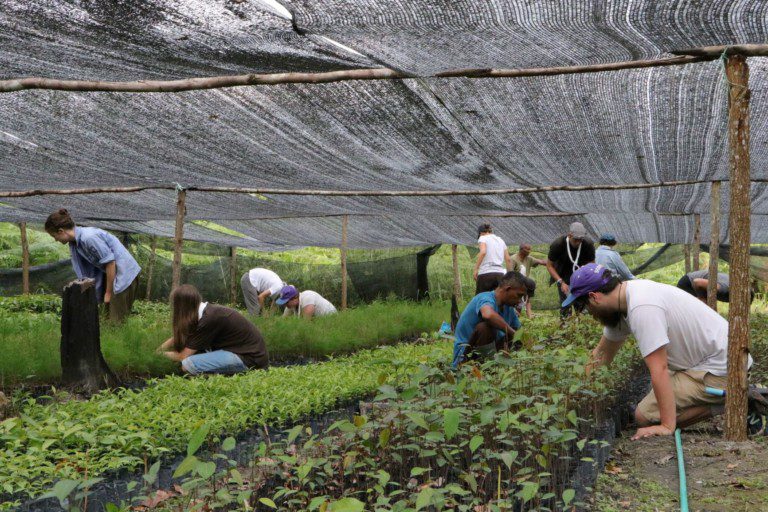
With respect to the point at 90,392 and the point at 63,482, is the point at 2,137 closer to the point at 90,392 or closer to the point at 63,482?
the point at 90,392

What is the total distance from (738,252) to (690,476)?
3.89ft

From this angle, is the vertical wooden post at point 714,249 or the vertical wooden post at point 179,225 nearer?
the vertical wooden post at point 714,249

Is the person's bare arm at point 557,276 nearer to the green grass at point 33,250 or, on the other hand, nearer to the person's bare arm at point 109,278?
the person's bare arm at point 109,278

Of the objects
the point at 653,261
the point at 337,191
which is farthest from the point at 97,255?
the point at 653,261

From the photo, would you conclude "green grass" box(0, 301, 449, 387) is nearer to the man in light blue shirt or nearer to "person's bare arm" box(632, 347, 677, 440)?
the man in light blue shirt

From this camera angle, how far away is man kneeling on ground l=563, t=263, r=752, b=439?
376cm

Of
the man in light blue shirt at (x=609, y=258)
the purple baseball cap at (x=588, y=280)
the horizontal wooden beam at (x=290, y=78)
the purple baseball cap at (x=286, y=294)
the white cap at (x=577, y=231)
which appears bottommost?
the purple baseball cap at (x=286, y=294)

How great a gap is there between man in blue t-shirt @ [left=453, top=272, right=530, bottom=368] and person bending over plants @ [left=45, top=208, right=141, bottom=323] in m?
2.70

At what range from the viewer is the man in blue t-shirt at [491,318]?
5.18m

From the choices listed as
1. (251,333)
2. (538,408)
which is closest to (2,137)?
(251,333)

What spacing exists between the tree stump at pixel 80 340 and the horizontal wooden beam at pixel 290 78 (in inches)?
68.1

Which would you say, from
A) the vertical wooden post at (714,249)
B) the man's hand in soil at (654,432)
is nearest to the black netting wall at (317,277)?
the vertical wooden post at (714,249)

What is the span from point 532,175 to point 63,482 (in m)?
5.34

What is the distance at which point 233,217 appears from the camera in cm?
1004
